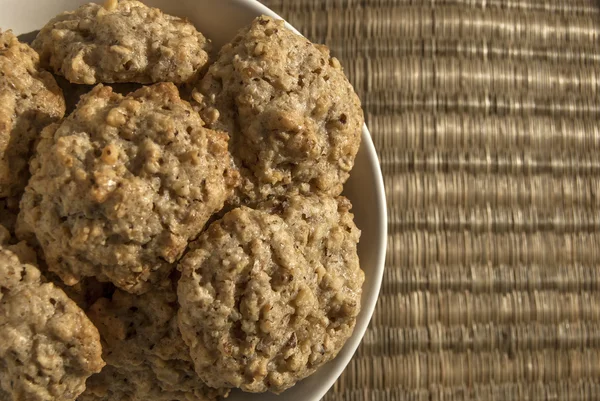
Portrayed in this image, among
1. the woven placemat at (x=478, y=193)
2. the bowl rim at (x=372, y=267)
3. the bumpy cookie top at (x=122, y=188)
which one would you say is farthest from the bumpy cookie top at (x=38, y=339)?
the woven placemat at (x=478, y=193)

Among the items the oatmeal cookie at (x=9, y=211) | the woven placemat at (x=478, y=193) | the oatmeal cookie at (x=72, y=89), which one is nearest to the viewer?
the oatmeal cookie at (x=9, y=211)

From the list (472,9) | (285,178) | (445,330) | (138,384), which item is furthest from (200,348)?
(472,9)

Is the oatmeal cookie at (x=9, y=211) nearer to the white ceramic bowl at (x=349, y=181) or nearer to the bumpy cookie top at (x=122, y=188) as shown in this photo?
the bumpy cookie top at (x=122, y=188)

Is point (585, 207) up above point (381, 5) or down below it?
below

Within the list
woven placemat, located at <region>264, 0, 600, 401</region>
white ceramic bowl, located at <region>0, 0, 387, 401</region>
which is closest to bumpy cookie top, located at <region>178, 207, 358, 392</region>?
white ceramic bowl, located at <region>0, 0, 387, 401</region>

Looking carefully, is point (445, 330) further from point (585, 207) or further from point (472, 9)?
point (472, 9)

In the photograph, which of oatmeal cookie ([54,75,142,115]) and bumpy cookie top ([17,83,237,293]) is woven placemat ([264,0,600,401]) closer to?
oatmeal cookie ([54,75,142,115])
